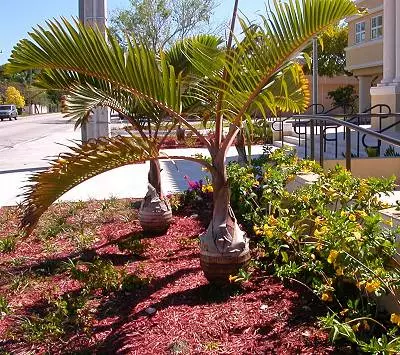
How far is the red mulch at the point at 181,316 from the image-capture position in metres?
3.66

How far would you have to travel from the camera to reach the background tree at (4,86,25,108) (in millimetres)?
78125

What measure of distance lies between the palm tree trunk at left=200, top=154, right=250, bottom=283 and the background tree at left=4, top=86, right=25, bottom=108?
7797cm

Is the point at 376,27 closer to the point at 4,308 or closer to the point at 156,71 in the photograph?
the point at 156,71

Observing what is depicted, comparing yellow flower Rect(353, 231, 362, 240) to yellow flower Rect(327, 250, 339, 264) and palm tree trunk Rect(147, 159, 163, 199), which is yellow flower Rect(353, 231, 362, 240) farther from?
palm tree trunk Rect(147, 159, 163, 199)

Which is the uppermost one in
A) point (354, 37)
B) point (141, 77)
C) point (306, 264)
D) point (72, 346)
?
point (354, 37)

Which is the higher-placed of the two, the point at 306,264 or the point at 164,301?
the point at 306,264

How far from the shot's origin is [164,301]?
4562 mm

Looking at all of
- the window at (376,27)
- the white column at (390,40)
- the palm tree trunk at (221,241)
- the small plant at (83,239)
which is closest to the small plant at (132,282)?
the palm tree trunk at (221,241)

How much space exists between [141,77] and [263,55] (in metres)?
0.83

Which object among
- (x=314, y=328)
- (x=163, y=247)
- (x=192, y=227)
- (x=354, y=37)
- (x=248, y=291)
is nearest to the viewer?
(x=314, y=328)

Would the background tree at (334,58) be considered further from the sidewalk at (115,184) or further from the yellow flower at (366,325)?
the yellow flower at (366,325)

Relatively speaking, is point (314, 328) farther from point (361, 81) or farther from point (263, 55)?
point (361, 81)

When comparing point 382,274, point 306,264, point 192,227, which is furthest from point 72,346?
point 192,227

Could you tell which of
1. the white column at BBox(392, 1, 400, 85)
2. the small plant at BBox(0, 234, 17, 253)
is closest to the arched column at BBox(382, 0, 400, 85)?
the white column at BBox(392, 1, 400, 85)
